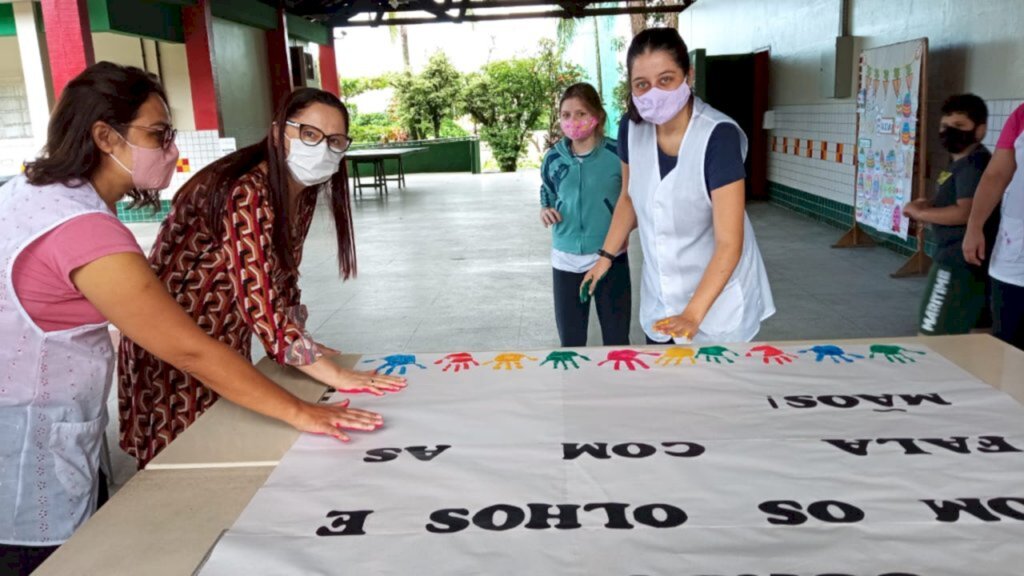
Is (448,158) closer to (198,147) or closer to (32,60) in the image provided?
(198,147)

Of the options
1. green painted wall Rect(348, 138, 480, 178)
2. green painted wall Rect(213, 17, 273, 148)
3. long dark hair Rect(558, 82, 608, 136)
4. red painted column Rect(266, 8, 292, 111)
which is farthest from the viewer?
green painted wall Rect(348, 138, 480, 178)

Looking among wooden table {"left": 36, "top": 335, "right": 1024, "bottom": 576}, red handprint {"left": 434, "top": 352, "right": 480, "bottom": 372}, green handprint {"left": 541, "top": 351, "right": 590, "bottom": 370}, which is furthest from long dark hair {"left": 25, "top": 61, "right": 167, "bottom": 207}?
green handprint {"left": 541, "top": 351, "right": 590, "bottom": 370}

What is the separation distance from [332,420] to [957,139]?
271 cm

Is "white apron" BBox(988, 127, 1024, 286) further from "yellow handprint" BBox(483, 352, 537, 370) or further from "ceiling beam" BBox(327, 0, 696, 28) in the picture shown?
"ceiling beam" BBox(327, 0, 696, 28)

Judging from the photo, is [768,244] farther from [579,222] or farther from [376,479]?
[376,479]

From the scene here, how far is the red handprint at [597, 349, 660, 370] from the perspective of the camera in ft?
5.44

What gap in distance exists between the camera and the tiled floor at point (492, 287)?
159 inches

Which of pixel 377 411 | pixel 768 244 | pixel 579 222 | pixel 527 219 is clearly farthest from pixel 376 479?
pixel 527 219

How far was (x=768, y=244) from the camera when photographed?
6.29 meters

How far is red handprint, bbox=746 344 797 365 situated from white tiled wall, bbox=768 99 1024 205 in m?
4.19

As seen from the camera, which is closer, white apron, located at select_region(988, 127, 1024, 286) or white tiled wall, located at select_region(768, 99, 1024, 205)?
white apron, located at select_region(988, 127, 1024, 286)

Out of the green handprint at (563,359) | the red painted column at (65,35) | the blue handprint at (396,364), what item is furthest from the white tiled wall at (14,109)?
the green handprint at (563,359)

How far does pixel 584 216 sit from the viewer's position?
2781 millimetres

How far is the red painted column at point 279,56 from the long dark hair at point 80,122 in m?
10.4
